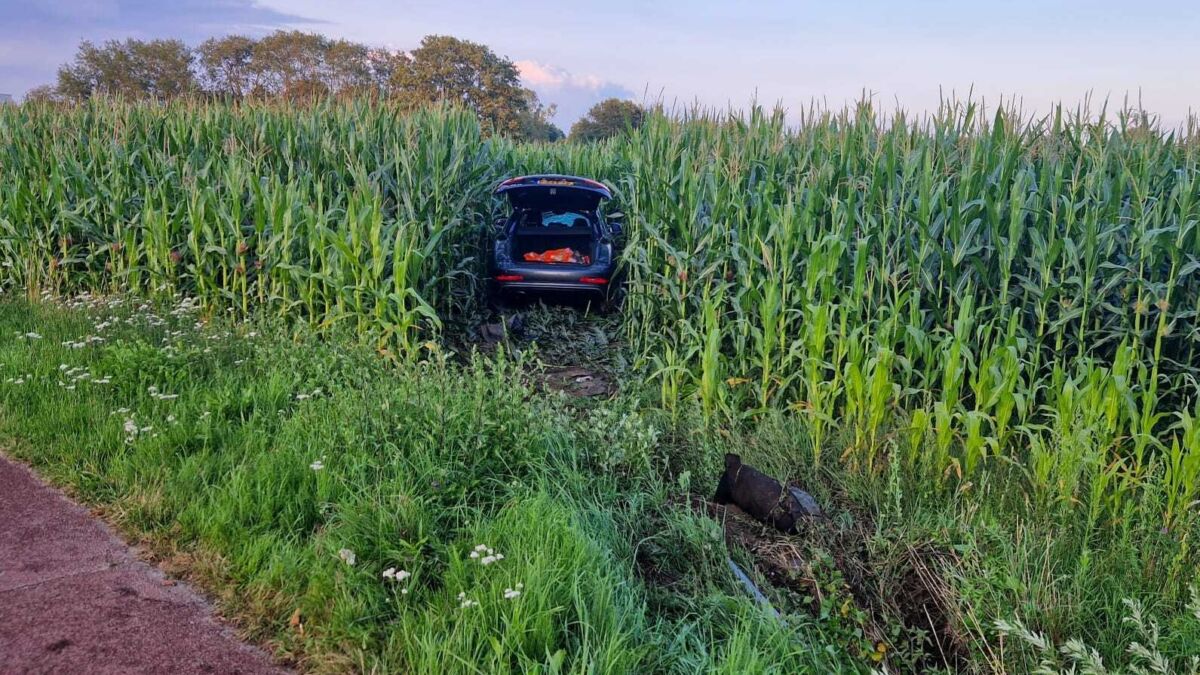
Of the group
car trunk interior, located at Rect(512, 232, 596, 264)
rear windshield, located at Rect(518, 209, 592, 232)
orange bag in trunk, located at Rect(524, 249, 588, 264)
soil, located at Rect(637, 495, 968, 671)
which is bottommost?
soil, located at Rect(637, 495, 968, 671)

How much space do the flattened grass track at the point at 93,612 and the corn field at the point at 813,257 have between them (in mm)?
3425

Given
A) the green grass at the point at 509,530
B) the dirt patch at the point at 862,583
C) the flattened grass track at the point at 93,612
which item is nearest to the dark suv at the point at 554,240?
the green grass at the point at 509,530

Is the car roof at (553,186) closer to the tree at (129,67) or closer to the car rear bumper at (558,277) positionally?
the car rear bumper at (558,277)

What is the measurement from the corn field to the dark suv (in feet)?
1.49

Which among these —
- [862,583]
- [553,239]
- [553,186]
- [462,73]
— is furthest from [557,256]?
[462,73]

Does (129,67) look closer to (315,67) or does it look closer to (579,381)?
(315,67)

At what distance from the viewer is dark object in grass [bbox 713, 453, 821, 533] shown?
16.4 ft

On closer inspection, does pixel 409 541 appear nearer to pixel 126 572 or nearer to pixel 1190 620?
pixel 126 572

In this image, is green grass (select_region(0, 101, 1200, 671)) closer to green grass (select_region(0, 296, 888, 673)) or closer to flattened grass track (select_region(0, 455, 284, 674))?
green grass (select_region(0, 296, 888, 673))

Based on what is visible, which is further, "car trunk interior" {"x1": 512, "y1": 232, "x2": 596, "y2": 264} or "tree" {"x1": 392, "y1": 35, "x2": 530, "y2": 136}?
"tree" {"x1": 392, "y1": 35, "x2": 530, "y2": 136}

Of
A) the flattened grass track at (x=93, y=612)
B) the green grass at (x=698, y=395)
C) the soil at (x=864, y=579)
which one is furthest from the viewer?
the soil at (x=864, y=579)

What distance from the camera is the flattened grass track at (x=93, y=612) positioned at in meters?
3.64

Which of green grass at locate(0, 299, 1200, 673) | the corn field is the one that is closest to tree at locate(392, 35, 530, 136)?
the corn field

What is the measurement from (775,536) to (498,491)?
166 cm
